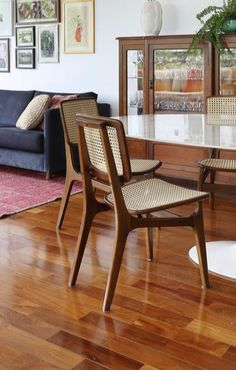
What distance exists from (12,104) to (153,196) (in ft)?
11.8

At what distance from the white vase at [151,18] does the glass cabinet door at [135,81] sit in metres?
0.22

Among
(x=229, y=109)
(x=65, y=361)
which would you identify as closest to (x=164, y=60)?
(x=229, y=109)

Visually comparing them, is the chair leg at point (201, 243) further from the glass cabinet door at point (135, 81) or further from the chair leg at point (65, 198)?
the glass cabinet door at point (135, 81)

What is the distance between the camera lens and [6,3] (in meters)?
5.88

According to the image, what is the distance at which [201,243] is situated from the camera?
232 cm

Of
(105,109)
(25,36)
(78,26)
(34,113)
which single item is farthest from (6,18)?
(105,109)

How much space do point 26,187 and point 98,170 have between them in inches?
86.3

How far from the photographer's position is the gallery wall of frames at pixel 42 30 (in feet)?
17.2

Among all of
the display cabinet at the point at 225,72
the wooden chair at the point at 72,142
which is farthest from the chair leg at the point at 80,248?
the display cabinet at the point at 225,72

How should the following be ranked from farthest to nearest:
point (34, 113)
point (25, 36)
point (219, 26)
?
1. point (25, 36)
2. point (34, 113)
3. point (219, 26)

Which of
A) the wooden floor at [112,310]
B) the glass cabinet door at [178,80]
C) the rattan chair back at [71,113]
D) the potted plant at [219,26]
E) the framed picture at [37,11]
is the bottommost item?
the wooden floor at [112,310]

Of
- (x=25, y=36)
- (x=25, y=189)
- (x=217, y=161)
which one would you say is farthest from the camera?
(x=25, y=36)

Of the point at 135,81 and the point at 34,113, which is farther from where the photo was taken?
the point at 34,113

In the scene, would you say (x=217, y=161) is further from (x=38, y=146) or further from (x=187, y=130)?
(x=38, y=146)
